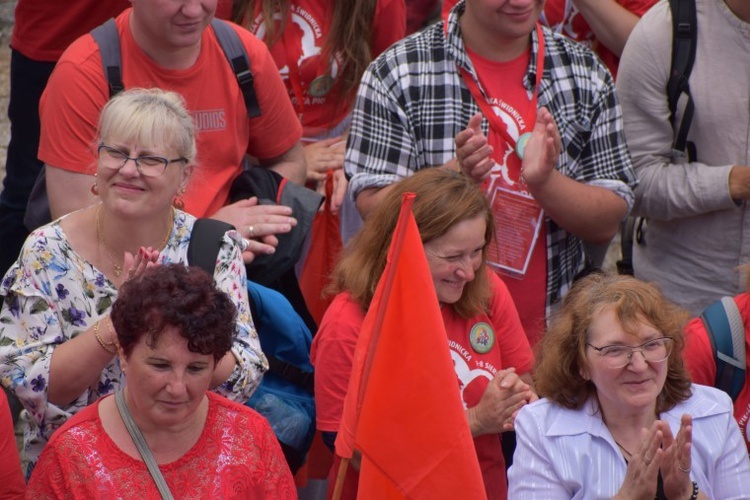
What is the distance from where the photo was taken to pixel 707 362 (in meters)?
4.46

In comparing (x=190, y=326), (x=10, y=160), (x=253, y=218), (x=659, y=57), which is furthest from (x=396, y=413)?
(x=10, y=160)

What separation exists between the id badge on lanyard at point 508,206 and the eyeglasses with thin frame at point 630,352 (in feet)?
3.20

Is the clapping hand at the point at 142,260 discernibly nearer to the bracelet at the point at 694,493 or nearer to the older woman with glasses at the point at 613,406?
the older woman with glasses at the point at 613,406

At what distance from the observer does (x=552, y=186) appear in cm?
479

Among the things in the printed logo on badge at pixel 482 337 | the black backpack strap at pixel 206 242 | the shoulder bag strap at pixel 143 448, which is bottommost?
the printed logo on badge at pixel 482 337

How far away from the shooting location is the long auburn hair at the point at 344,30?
5441 mm

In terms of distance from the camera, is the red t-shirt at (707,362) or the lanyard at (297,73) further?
the lanyard at (297,73)

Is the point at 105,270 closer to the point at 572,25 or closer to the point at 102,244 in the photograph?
the point at 102,244

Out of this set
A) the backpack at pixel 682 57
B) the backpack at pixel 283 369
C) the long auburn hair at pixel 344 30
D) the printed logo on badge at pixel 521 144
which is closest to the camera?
the backpack at pixel 283 369

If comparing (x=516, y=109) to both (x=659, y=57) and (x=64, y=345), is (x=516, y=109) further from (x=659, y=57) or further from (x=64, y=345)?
(x=64, y=345)

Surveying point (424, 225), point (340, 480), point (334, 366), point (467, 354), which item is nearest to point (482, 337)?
point (467, 354)

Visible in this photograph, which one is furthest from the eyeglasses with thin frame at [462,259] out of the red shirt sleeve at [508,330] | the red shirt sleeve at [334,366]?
the red shirt sleeve at [334,366]

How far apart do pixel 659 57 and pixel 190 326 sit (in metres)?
2.41

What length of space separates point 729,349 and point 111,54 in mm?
2254
